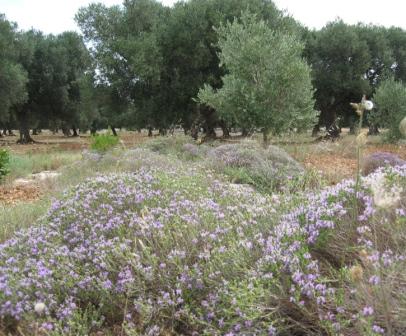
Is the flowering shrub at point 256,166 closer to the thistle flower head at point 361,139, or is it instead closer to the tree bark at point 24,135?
the thistle flower head at point 361,139

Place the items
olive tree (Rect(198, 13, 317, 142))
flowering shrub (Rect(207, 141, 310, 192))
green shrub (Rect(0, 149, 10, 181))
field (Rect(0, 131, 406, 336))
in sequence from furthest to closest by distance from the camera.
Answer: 1. olive tree (Rect(198, 13, 317, 142))
2. green shrub (Rect(0, 149, 10, 181))
3. flowering shrub (Rect(207, 141, 310, 192))
4. field (Rect(0, 131, 406, 336))

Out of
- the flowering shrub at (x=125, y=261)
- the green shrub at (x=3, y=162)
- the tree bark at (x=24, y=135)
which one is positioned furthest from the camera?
the tree bark at (x=24, y=135)

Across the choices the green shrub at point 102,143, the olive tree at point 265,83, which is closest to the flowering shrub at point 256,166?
the olive tree at point 265,83

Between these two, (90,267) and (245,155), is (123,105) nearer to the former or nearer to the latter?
(245,155)

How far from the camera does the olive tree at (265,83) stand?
A: 14.1 m

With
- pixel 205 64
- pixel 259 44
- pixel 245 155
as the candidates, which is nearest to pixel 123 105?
pixel 205 64

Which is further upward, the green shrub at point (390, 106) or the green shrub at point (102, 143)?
the green shrub at point (390, 106)

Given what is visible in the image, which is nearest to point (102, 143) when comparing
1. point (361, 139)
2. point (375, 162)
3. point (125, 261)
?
point (375, 162)

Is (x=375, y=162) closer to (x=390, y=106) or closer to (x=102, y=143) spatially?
(x=102, y=143)

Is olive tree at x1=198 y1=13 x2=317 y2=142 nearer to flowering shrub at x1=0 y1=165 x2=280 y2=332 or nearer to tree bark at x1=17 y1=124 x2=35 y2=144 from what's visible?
flowering shrub at x1=0 y1=165 x2=280 y2=332

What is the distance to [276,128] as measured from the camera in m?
14.5

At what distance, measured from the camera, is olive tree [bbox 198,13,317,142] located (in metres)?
14.1

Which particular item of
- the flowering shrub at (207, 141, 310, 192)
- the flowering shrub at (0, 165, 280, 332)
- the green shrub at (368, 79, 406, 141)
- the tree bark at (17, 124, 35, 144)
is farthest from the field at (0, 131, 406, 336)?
the tree bark at (17, 124, 35, 144)

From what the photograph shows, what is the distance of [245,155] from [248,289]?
7685 millimetres
